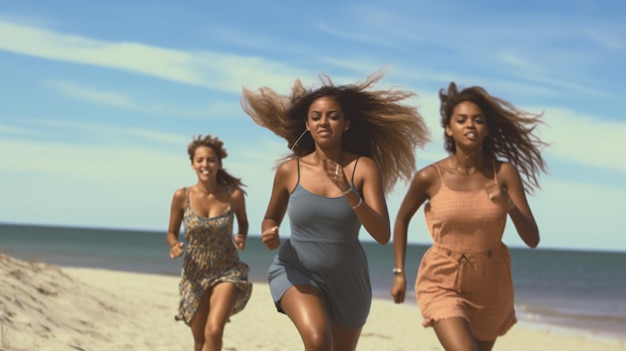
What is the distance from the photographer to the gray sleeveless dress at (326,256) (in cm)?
551

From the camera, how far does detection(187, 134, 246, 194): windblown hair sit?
331 inches

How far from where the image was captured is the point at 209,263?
26.2 ft

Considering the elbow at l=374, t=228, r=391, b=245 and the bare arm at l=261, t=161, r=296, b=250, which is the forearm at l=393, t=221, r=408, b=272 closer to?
the elbow at l=374, t=228, r=391, b=245

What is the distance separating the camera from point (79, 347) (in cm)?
941

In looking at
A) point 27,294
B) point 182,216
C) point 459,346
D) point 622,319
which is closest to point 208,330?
point 182,216

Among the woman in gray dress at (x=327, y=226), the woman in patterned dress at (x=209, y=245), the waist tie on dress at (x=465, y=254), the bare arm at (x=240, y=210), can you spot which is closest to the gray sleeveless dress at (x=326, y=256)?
the woman in gray dress at (x=327, y=226)

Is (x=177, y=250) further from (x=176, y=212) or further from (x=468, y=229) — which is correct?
(x=468, y=229)

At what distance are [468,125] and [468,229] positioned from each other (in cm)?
67

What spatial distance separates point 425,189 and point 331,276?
832 millimetres

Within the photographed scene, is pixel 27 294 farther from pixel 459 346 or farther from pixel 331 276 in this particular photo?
pixel 459 346

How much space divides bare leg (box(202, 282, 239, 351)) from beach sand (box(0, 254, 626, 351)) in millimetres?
1958

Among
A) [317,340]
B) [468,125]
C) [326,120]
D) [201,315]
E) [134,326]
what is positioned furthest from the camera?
[134,326]

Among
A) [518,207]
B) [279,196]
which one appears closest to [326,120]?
[279,196]

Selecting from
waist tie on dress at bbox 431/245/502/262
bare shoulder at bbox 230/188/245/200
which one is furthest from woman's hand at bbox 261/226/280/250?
bare shoulder at bbox 230/188/245/200
